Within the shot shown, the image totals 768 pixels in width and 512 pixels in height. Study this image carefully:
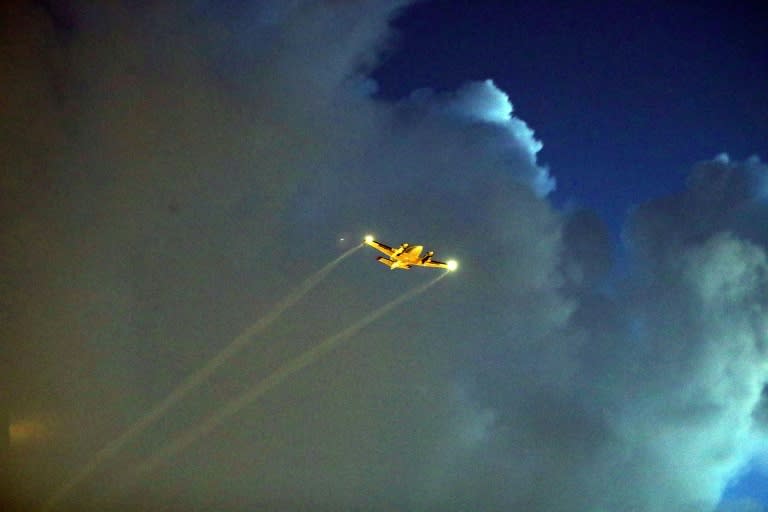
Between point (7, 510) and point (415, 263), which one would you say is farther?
point (7, 510)

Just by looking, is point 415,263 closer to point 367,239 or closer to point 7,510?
point 367,239

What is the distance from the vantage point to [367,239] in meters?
100

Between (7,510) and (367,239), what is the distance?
107402 mm

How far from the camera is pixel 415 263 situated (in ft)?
335

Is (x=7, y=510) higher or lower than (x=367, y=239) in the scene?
lower

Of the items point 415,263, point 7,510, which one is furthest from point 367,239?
point 7,510

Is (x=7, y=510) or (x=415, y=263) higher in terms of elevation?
(x=415, y=263)

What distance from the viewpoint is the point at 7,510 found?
435 ft

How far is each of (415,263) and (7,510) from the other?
4377 inches

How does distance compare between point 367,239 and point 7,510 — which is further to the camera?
point 7,510

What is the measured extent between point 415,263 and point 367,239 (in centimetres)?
956
